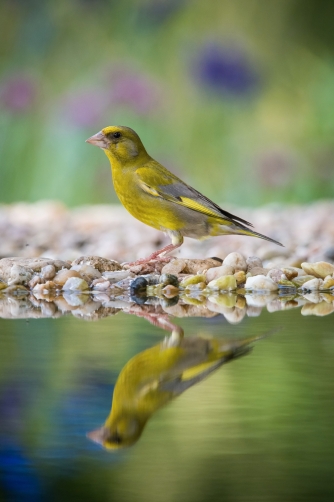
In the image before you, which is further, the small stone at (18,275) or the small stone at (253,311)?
the small stone at (18,275)

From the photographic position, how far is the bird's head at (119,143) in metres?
3.36

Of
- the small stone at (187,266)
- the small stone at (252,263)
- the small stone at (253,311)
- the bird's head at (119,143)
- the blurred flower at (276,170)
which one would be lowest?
the blurred flower at (276,170)

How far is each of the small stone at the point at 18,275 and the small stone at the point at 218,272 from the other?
1.98 feet

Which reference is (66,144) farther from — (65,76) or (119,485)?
(119,485)

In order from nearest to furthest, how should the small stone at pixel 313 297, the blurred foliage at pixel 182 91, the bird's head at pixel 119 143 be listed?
the small stone at pixel 313 297 < the bird's head at pixel 119 143 < the blurred foliage at pixel 182 91

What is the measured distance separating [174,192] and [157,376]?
1.74m

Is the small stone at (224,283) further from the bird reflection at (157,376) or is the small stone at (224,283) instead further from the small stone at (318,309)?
the bird reflection at (157,376)

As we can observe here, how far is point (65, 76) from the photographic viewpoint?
677 cm

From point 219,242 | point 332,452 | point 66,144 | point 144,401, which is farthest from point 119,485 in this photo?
point 66,144

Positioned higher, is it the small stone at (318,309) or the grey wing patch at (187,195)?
the grey wing patch at (187,195)

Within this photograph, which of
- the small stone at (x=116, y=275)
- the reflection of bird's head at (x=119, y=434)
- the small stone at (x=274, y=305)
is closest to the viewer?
the reflection of bird's head at (x=119, y=434)

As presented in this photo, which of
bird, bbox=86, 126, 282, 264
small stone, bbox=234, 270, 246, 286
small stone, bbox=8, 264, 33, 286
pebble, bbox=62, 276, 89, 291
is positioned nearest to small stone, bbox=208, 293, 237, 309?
small stone, bbox=234, 270, 246, 286

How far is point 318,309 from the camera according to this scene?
258 centimetres

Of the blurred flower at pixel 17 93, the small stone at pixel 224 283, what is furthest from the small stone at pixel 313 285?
the blurred flower at pixel 17 93
